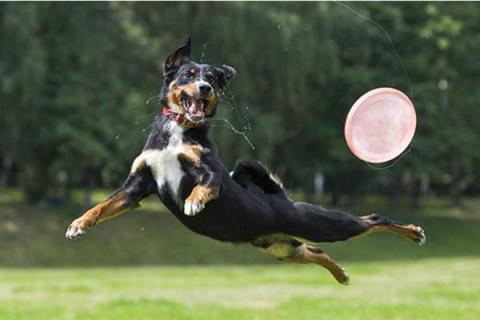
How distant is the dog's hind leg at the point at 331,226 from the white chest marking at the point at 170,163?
102cm

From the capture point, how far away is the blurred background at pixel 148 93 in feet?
98.7

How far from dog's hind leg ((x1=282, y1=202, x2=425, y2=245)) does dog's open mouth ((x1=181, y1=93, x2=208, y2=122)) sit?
1.18 metres

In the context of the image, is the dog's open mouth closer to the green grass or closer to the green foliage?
the green grass

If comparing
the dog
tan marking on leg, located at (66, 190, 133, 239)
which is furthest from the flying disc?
tan marking on leg, located at (66, 190, 133, 239)

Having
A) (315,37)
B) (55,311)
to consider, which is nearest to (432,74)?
(315,37)

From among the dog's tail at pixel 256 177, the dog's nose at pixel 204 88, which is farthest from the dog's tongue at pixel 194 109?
the dog's tail at pixel 256 177

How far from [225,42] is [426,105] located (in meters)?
12.1

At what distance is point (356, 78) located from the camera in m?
36.9

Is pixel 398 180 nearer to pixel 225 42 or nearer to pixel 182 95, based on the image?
pixel 225 42

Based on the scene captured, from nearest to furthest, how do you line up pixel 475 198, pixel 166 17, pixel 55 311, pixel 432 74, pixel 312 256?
pixel 312 256 < pixel 55 311 < pixel 166 17 < pixel 432 74 < pixel 475 198

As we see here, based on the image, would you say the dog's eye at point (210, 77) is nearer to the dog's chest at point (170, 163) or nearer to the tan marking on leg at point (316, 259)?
the dog's chest at point (170, 163)

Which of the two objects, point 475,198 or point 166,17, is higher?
point 166,17

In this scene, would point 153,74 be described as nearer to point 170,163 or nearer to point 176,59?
point 176,59

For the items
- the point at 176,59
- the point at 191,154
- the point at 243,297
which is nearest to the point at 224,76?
the point at 176,59
